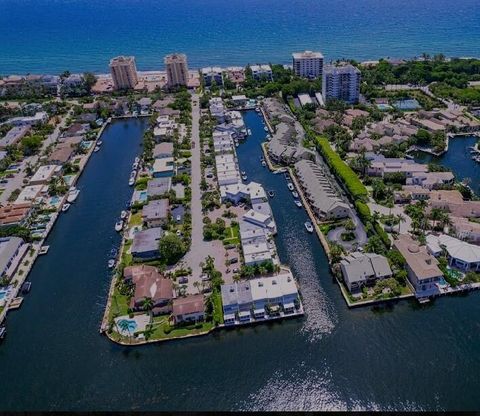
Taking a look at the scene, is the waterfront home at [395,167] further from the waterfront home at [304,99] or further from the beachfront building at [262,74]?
the beachfront building at [262,74]

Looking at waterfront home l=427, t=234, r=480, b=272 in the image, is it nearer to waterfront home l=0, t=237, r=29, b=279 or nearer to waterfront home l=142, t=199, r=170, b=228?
waterfront home l=142, t=199, r=170, b=228

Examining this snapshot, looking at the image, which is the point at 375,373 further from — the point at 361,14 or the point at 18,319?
the point at 361,14

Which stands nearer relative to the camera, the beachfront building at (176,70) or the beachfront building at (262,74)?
the beachfront building at (176,70)

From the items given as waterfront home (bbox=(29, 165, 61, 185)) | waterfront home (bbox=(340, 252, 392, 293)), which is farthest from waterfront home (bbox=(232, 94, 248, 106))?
waterfront home (bbox=(340, 252, 392, 293))

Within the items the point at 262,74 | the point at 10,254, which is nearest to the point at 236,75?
the point at 262,74

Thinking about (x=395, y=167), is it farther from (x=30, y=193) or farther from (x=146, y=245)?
(x=30, y=193)

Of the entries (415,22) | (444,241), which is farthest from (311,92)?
(415,22)

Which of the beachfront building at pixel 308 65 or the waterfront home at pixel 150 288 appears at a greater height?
the beachfront building at pixel 308 65

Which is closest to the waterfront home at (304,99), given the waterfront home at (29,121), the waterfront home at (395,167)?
the waterfront home at (395,167)
